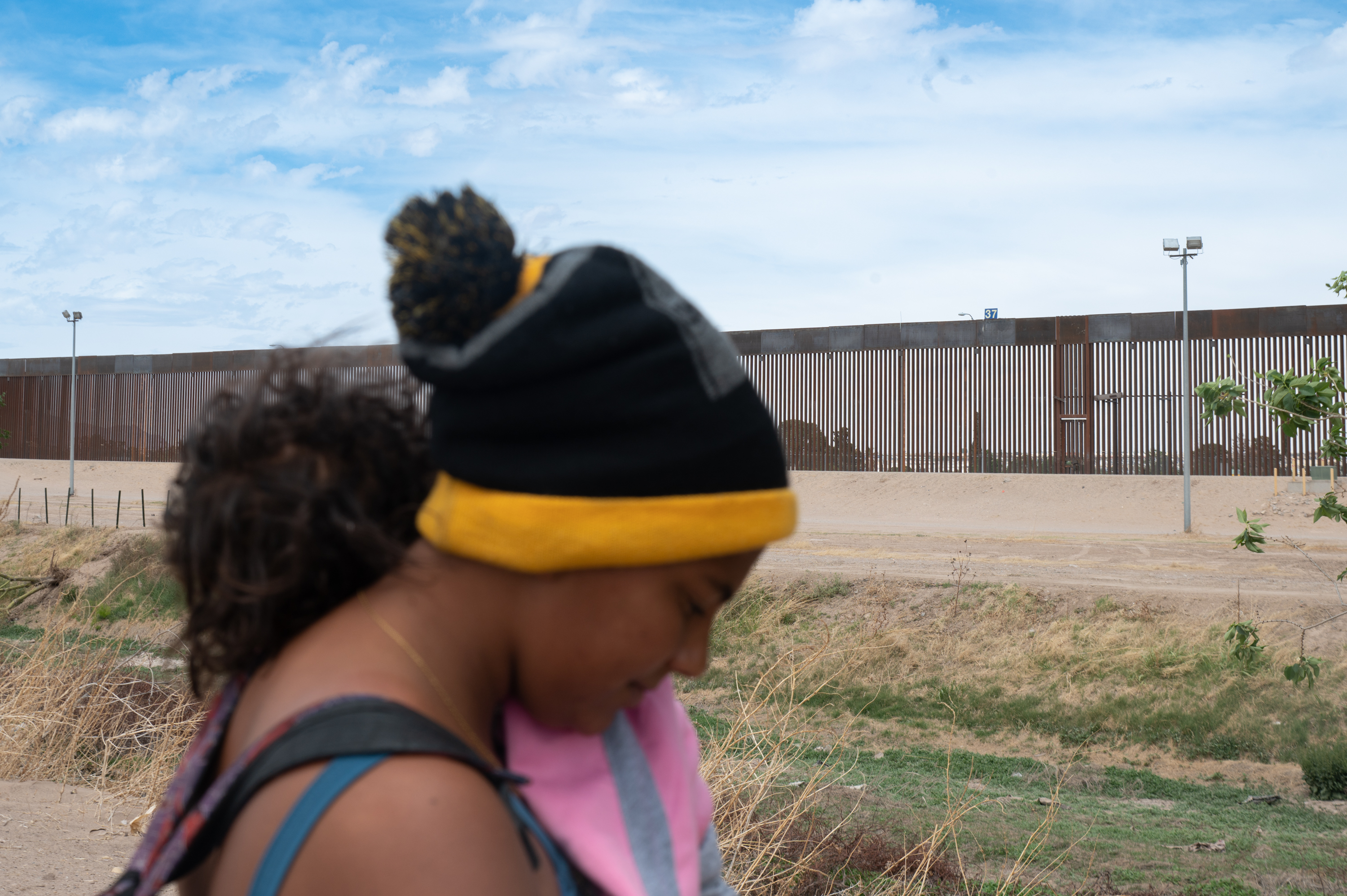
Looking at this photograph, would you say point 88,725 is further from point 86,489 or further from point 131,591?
point 86,489

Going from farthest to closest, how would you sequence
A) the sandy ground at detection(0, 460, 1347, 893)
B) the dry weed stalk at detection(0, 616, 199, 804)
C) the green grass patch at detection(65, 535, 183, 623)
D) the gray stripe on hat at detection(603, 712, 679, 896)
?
the green grass patch at detection(65, 535, 183, 623) < the dry weed stalk at detection(0, 616, 199, 804) < the sandy ground at detection(0, 460, 1347, 893) < the gray stripe on hat at detection(603, 712, 679, 896)

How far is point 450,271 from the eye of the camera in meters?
0.96

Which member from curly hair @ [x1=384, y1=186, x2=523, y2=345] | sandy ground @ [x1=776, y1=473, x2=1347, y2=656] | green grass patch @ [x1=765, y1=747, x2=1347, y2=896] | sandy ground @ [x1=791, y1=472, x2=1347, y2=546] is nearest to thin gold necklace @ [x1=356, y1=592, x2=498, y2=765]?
curly hair @ [x1=384, y1=186, x2=523, y2=345]

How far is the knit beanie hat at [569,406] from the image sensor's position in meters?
0.94

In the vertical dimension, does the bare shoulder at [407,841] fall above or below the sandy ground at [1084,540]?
above

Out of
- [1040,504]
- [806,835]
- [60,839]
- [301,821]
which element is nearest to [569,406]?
[301,821]

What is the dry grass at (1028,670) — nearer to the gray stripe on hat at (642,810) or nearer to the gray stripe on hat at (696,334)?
the gray stripe on hat at (642,810)

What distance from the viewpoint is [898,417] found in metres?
26.2

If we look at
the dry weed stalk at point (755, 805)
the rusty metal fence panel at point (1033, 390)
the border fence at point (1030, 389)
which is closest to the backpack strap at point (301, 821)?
the dry weed stalk at point (755, 805)

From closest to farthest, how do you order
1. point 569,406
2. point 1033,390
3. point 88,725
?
1. point 569,406
2. point 88,725
3. point 1033,390

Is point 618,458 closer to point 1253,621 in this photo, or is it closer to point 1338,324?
point 1253,621

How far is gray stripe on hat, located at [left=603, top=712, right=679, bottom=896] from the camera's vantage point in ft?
3.57

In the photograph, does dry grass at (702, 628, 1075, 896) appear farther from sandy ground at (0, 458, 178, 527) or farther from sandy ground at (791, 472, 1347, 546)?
sandy ground at (0, 458, 178, 527)

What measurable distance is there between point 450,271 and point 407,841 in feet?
1.65
